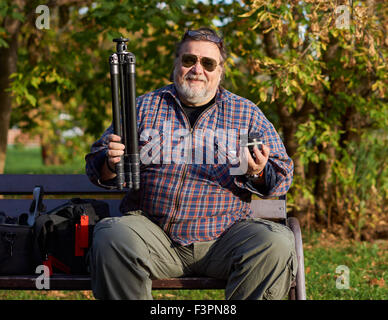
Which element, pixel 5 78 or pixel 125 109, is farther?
pixel 5 78

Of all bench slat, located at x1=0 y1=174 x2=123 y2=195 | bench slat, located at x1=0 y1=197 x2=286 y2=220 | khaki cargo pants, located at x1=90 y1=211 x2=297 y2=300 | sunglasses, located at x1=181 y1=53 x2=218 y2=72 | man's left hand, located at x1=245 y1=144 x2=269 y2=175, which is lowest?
khaki cargo pants, located at x1=90 y1=211 x2=297 y2=300

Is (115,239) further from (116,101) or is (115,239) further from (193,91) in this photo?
(193,91)

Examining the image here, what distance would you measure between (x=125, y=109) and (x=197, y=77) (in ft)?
2.18

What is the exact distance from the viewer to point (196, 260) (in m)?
2.92

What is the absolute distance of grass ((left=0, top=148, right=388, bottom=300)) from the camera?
13.6ft

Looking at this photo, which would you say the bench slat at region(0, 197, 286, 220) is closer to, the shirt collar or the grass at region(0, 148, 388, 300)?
the shirt collar

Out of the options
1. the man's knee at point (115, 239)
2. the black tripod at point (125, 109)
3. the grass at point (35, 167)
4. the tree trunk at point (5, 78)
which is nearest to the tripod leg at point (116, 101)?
the black tripod at point (125, 109)

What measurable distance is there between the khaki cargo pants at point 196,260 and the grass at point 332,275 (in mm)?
1356

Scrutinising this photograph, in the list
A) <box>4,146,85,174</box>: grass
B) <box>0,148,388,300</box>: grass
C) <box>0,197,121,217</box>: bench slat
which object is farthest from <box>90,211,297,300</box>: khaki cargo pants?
<box>4,146,85,174</box>: grass

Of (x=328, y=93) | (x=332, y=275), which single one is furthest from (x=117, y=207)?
(x=328, y=93)

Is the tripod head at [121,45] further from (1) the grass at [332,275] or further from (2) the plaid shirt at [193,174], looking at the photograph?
(1) the grass at [332,275]

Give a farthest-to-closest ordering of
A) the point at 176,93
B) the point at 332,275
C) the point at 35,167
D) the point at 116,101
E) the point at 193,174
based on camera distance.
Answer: the point at 35,167, the point at 332,275, the point at 176,93, the point at 193,174, the point at 116,101

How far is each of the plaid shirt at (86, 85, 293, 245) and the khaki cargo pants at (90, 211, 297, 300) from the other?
13 cm
